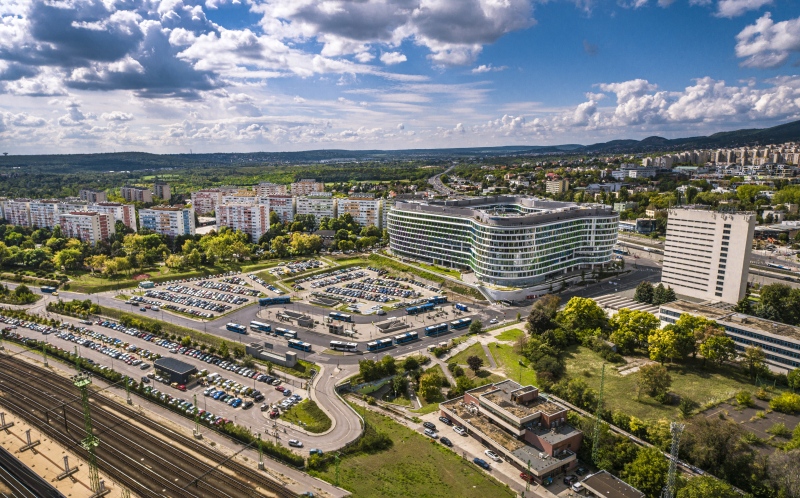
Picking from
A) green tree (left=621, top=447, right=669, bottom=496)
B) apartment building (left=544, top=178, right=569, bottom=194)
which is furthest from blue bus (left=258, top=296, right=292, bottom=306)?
apartment building (left=544, top=178, right=569, bottom=194)

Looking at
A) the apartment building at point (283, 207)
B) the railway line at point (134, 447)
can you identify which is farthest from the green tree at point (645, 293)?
the apartment building at point (283, 207)

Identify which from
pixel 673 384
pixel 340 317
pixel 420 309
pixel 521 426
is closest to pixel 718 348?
pixel 673 384

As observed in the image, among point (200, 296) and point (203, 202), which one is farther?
point (203, 202)

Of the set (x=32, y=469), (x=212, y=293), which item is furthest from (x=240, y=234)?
(x=32, y=469)

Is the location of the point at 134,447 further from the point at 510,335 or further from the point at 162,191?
the point at 162,191

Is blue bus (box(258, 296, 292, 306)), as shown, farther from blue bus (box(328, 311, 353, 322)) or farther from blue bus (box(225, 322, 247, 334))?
blue bus (box(328, 311, 353, 322))

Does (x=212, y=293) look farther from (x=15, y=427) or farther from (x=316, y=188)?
(x=316, y=188)
